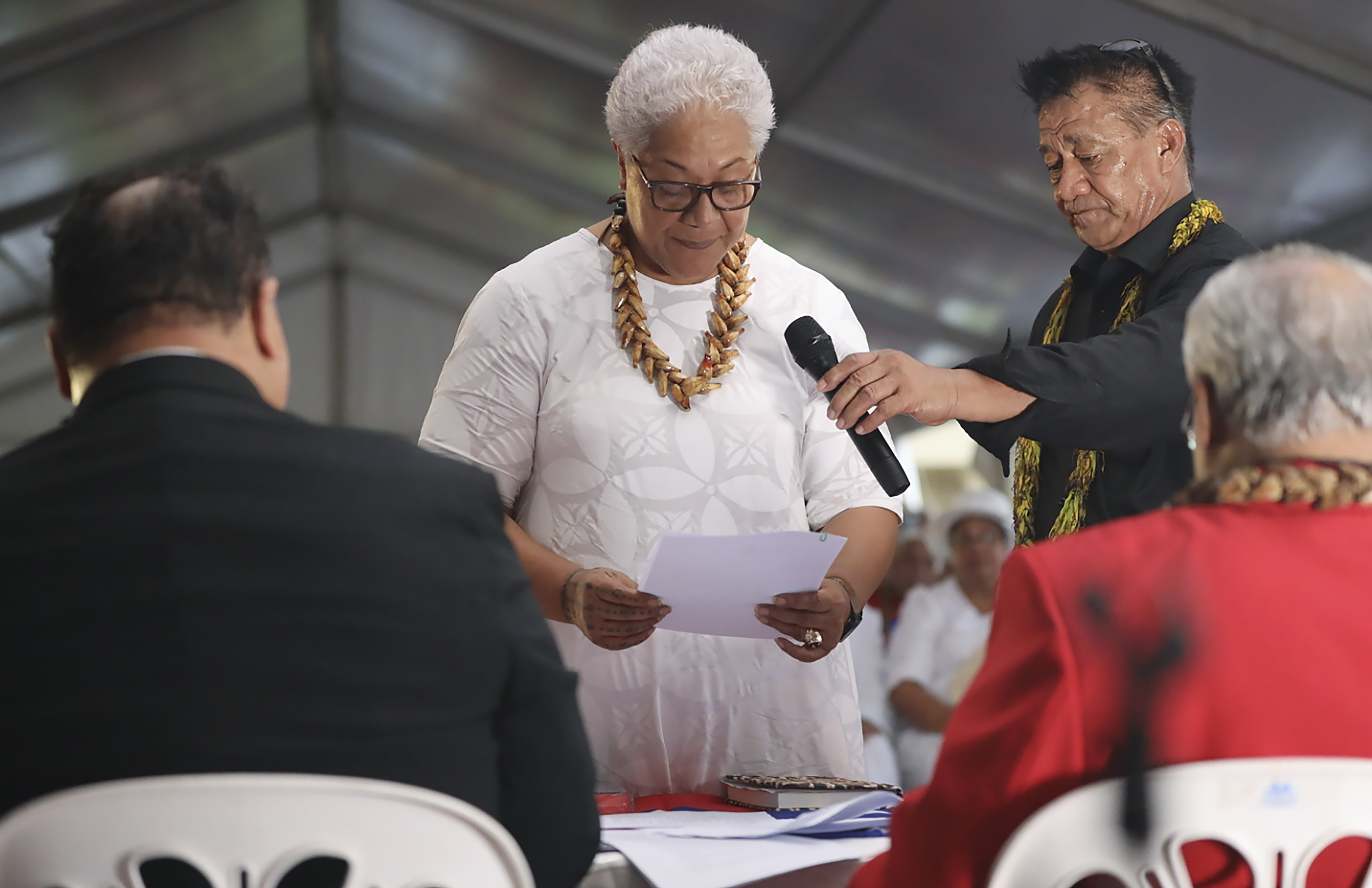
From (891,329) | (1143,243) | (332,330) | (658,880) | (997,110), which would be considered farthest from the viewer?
(332,330)

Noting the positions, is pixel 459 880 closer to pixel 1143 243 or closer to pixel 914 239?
pixel 1143 243

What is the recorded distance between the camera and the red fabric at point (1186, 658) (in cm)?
112

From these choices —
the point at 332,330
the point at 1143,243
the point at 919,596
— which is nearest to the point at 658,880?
the point at 1143,243

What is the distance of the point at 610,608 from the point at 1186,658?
0.92m

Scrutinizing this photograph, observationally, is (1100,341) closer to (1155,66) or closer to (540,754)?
(1155,66)

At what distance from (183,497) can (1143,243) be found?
1.56 metres

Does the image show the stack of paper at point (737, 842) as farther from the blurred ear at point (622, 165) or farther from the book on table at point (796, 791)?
the blurred ear at point (622, 165)

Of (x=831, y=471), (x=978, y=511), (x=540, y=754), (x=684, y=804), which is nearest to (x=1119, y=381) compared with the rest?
(x=831, y=471)

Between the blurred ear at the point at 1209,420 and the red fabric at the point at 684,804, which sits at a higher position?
the blurred ear at the point at 1209,420

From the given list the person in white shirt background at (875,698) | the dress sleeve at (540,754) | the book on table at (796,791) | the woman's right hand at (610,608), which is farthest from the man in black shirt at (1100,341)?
the person in white shirt background at (875,698)

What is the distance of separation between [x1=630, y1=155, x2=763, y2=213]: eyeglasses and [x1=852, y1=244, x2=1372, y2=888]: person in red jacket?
37.0 inches

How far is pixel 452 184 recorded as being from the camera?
9617mm

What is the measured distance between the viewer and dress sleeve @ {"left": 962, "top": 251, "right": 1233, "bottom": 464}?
189 centimetres

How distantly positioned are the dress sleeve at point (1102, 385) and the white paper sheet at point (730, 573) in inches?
14.7
